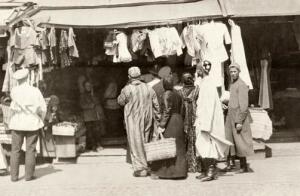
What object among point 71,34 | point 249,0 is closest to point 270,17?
point 249,0

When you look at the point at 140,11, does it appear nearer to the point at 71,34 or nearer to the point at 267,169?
the point at 71,34

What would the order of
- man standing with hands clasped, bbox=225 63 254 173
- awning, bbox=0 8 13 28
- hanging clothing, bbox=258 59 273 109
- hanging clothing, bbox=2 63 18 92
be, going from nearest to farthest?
man standing with hands clasped, bbox=225 63 254 173, hanging clothing, bbox=2 63 18 92, awning, bbox=0 8 13 28, hanging clothing, bbox=258 59 273 109

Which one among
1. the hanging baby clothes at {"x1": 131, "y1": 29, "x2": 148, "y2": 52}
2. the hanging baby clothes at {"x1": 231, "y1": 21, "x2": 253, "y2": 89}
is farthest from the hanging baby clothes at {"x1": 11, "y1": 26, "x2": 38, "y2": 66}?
the hanging baby clothes at {"x1": 231, "y1": 21, "x2": 253, "y2": 89}

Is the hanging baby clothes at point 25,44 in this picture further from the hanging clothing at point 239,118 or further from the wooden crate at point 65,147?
the hanging clothing at point 239,118

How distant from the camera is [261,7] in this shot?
11172 mm

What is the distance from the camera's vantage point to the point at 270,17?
11.7m

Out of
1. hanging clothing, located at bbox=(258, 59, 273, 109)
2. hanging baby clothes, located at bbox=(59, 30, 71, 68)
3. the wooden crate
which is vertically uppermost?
hanging baby clothes, located at bbox=(59, 30, 71, 68)

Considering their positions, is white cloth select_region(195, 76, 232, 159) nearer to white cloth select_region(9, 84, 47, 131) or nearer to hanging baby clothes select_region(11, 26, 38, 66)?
white cloth select_region(9, 84, 47, 131)

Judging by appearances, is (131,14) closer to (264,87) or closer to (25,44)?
(25,44)

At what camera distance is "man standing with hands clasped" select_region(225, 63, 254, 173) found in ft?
32.5

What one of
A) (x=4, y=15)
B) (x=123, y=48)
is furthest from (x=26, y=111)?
(x=4, y=15)

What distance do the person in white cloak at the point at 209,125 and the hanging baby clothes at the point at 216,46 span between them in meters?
1.45

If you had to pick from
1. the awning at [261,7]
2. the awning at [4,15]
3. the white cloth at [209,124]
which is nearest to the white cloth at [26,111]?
the awning at [4,15]

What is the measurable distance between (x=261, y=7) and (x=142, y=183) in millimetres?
4462
